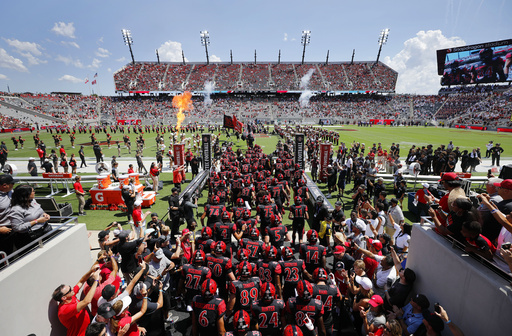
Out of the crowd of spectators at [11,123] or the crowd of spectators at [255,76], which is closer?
the crowd of spectators at [11,123]

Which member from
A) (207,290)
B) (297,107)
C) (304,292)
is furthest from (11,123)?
(304,292)

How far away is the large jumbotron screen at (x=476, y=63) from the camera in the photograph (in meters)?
49.1

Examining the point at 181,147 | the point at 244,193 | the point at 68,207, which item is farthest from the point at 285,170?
the point at 68,207

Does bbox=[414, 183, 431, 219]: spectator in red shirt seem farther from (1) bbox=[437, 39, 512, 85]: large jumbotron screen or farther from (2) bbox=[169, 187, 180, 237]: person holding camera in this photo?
(1) bbox=[437, 39, 512, 85]: large jumbotron screen

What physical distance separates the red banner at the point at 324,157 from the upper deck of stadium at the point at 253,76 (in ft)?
189

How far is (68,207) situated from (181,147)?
23.3 ft

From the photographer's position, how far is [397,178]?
1002 centimetres

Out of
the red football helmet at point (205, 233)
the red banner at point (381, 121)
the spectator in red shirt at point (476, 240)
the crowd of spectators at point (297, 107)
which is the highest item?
the crowd of spectators at point (297, 107)

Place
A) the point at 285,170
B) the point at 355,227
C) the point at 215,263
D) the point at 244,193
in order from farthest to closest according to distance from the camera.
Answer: the point at 285,170 → the point at 244,193 → the point at 355,227 → the point at 215,263

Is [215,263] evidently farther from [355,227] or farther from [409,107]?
[409,107]

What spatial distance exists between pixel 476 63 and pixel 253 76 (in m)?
→ 53.7

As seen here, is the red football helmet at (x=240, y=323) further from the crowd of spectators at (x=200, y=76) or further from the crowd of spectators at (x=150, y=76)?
the crowd of spectators at (x=150, y=76)

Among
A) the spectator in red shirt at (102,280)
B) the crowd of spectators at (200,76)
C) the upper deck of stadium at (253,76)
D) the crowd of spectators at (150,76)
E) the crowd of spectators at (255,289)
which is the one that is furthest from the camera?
the crowd of spectators at (200,76)

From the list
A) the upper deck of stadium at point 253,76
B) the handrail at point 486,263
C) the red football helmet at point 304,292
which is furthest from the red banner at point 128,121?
the handrail at point 486,263
